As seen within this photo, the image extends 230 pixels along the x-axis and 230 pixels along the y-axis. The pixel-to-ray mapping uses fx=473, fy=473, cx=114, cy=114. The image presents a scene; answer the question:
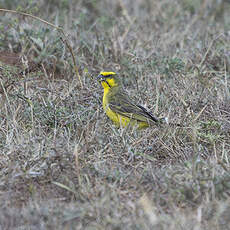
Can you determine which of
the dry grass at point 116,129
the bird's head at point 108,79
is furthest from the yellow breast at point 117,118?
the bird's head at point 108,79

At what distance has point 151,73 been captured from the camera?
7512mm

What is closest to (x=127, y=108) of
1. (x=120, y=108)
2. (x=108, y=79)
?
(x=120, y=108)

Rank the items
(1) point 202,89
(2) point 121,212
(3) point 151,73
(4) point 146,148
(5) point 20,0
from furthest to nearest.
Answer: (5) point 20,0
(3) point 151,73
(1) point 202,89
(4) point 146,148
(2) point 121,212

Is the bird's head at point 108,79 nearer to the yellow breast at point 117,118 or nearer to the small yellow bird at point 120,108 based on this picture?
the small yellow bird at point 120,108

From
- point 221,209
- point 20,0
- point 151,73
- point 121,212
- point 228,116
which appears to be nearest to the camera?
point 221,209

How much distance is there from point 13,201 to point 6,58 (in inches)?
152

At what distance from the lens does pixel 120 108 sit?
253 inches

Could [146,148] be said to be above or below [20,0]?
below

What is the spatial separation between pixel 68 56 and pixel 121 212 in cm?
413

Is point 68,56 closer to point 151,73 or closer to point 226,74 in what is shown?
point 151,73

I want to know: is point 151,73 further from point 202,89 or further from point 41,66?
point 41,66

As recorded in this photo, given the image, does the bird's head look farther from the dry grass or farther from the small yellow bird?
the dry grass

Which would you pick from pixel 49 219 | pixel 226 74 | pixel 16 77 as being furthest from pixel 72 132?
pixel 226 74

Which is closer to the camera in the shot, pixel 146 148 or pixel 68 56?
pixel 146 148
